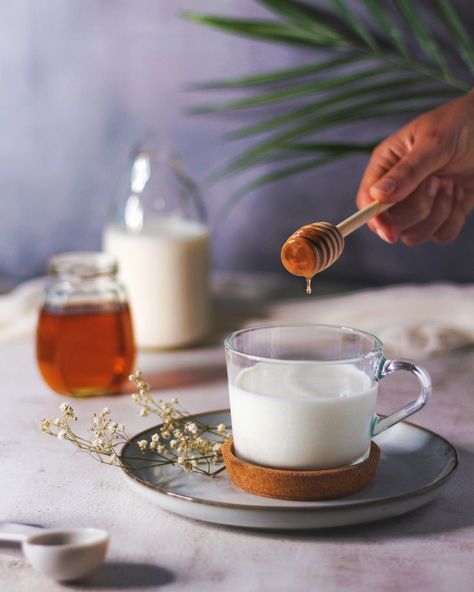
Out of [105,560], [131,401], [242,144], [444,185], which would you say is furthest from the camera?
[242,144]

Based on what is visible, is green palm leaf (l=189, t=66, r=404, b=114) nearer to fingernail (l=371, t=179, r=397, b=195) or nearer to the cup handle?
fingernail (l=371, t=179, r=397, b=195)

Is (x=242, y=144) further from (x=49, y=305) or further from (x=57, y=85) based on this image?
(x=49, y=305)

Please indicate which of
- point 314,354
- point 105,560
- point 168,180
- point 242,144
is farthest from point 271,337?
point 242,144

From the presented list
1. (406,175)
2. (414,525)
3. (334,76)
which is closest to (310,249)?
(414,525)

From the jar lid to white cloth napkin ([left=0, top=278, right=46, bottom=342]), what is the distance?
1.04 ft

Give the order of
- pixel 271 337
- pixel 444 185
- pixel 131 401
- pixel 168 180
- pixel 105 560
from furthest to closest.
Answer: pixel 168 180 < pixel 444 185 < pixel 131 401 < pixel 271 337 < pixel 105 560

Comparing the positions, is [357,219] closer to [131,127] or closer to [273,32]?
[273,32]

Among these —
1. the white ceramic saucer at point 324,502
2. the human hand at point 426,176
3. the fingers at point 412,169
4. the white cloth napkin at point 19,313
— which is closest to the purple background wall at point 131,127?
the white cloth napkin at point 19,313

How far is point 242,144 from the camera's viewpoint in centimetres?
174

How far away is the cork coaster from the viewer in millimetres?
781

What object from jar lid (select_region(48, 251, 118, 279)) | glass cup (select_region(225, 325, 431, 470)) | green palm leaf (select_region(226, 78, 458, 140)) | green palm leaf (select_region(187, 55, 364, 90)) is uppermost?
green palm leaf (select_region(187, 55, 364, 90))

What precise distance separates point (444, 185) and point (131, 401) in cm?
50

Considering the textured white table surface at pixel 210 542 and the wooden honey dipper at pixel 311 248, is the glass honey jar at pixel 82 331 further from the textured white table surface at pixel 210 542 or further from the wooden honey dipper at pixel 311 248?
the wooden honey dipper at pixel 311 248

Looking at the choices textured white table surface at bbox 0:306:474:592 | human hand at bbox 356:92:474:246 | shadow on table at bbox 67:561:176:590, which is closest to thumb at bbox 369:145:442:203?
human hand at bbox 356:92:474:246
